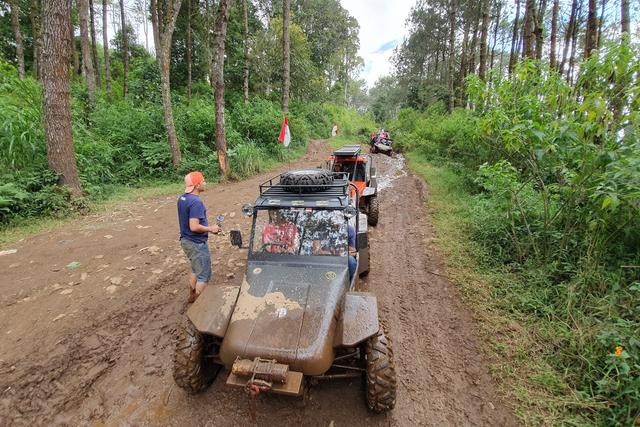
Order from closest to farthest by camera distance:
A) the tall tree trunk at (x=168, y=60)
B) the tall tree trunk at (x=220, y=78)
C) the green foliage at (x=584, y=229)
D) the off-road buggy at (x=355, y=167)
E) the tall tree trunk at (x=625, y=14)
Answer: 1. the green foliage at (x=584, y=229)
2. the tall tree trunk at (x=625, y=14)
3. the off-road buggy at (x=355, y=167)
4. the tall tree trunk at (x=168, y=60)
5. the tall tree trunk at (x=220, y=78)

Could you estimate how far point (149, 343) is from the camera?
146 inches

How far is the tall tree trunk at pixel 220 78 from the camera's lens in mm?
10086

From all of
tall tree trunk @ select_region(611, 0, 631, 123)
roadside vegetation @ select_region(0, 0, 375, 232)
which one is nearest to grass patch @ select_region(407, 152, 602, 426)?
tall tree trunk @ select_region(611, 0, 631, 123)

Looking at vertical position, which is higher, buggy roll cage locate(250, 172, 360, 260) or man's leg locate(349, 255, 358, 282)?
buggy roll cage locate(250, 172, 360, 260)

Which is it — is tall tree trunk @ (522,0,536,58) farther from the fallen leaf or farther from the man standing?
the fallen leaf

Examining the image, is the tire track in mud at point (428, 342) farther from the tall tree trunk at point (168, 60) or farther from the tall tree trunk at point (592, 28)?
the tall tree trunk at point (168, 60)

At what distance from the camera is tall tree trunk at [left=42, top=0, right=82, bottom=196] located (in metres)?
7.10

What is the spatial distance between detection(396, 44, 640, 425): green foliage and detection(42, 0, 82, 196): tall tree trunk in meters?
9.01

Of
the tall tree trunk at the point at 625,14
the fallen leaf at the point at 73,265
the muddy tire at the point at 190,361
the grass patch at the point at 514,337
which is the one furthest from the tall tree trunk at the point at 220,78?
the tall tree trunk at the point at 625,14

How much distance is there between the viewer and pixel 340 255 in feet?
11.6

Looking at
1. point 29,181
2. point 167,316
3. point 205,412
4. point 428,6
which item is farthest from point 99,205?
point 428,6

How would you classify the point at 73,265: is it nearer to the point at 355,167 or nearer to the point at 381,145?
the point at 355,167

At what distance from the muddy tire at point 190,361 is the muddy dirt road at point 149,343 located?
7.3 inches

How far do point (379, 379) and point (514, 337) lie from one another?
2.10 metres
